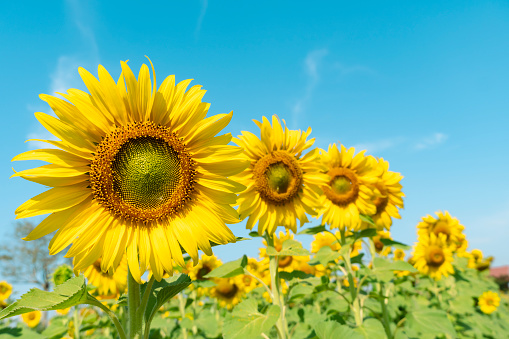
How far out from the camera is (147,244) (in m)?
2.23

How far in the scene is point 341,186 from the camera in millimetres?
4926

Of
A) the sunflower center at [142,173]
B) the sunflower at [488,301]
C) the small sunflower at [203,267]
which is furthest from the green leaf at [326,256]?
the sunflower at [488,301]

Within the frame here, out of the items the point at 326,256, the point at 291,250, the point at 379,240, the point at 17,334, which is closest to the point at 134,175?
the point at 291,250

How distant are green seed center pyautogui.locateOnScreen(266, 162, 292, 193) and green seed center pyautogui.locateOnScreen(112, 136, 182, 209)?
169cm

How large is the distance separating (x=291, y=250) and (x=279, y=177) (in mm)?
765

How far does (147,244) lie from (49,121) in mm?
860

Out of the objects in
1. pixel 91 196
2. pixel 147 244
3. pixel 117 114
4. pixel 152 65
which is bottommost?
pixel 147 244

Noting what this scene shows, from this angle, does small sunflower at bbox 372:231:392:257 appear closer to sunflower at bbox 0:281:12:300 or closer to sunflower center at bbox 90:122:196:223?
sunflower center at bbox 90:122:196:223

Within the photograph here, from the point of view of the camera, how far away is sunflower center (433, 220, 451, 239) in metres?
8.73

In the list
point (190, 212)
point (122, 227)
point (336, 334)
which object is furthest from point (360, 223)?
point (122, 227)

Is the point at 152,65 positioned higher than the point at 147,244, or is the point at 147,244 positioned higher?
the point at 152,65

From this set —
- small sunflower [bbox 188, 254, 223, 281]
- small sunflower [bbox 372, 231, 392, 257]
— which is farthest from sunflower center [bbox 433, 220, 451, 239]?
small sunflower [bbox 188, 254, 223, 281]

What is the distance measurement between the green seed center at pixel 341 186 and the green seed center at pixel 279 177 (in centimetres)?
114

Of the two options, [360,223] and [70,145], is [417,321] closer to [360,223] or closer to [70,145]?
[360,223]
